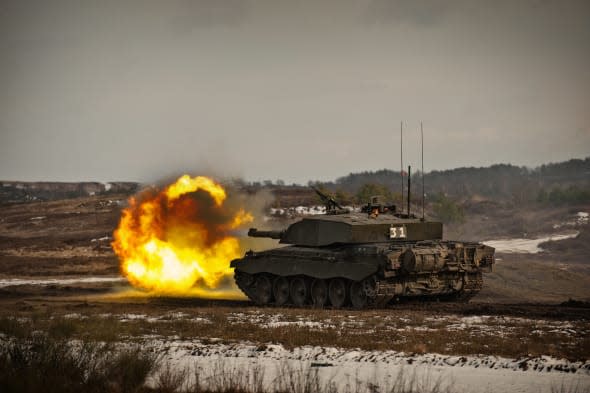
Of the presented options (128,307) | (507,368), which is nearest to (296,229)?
(128,307)

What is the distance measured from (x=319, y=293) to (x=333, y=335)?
822 centimetres

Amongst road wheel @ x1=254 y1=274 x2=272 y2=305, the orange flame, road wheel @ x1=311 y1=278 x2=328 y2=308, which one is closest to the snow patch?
the orange flame

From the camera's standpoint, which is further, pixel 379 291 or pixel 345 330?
pixel 379 291

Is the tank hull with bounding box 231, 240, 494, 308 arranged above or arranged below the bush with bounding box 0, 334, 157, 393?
above

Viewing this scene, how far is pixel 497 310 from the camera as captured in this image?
75.5 ft

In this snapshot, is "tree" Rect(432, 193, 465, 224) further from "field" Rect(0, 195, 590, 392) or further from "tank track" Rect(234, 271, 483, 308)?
"tank track" Rect(234, 271, 483, 308)

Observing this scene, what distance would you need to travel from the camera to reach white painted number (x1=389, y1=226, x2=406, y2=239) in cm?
2692

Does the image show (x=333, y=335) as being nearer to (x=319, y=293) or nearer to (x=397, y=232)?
(x=319, y=293)

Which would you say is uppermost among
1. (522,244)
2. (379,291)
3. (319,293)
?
(522,244)

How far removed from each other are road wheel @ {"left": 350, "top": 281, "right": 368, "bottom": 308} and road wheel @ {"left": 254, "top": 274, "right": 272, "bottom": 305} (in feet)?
11.4

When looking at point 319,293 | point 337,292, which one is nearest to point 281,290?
point 319,293

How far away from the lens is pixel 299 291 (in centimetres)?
2716

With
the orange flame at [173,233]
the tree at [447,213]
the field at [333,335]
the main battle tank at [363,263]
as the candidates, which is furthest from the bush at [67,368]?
the tree at [447,213]

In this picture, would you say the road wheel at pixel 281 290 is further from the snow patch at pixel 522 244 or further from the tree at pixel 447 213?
the tree at pixel 447 213
